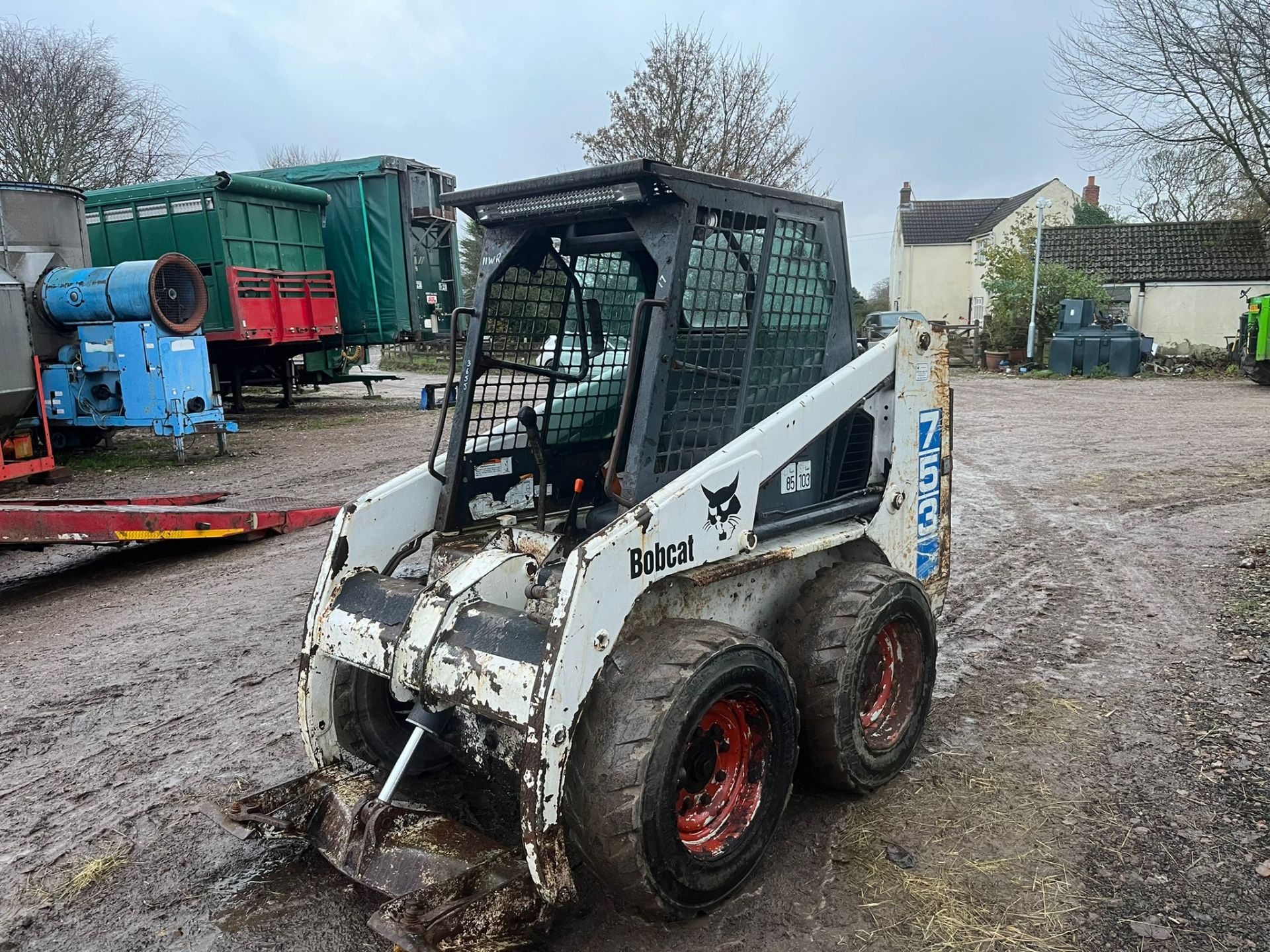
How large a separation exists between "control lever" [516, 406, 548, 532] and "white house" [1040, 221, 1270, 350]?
1062 inches

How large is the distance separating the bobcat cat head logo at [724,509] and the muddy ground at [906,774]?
1.13 metres

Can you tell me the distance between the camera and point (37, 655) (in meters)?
5.22

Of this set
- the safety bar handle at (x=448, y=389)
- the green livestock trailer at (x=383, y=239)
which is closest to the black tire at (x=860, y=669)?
the safety bar handle at (x=448, y=389)

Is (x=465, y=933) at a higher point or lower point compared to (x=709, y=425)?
lower

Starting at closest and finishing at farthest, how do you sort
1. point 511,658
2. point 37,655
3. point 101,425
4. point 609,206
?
point 511,658 < point 609,206 < point 37,655 < point 101,425

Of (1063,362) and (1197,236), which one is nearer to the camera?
(1063,362)

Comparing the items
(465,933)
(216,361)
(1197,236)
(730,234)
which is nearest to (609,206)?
(730,234)

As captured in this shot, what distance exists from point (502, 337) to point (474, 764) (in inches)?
65.5

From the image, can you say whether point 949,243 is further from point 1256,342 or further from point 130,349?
point 130,349

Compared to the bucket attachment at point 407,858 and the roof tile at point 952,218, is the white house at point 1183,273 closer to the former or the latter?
the roof tile at point 952,218

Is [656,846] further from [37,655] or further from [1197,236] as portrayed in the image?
[1197,236]

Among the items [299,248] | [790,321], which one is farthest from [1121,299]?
[790,321]

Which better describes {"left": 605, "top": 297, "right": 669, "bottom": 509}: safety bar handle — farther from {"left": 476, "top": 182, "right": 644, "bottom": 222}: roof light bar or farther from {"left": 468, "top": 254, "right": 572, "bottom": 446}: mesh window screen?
{"left": 468, "top": 254, "right": 572, "bottom": 446}: mesh window screen

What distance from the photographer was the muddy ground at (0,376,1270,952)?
2.83m
